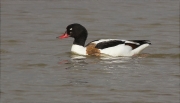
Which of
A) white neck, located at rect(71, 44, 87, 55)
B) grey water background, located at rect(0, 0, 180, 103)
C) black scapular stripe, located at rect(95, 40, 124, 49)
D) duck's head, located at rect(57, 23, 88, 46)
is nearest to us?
grey water background, located at rect(0, 0, 180, 103)

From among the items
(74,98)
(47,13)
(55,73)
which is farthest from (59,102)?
(47,13)

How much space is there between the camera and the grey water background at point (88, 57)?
530 inches

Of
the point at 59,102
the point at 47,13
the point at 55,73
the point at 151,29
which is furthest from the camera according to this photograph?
the point at 47,13

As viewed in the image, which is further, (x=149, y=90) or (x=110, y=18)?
(x=110, y=18)

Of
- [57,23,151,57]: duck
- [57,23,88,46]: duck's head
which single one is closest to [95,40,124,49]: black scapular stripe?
[57,23,151,57]: duck

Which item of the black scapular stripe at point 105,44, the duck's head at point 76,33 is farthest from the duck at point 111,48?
the duck's head at point 76,33

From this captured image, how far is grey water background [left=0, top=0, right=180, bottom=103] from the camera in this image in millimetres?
13453

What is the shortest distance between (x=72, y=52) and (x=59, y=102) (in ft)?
17.3

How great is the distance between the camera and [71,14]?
902 inches

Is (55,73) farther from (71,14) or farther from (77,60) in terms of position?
(71,14)

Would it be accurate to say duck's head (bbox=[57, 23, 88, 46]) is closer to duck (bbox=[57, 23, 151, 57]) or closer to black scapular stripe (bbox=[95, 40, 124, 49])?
duck (bbox=[57, 23, 151, 57])

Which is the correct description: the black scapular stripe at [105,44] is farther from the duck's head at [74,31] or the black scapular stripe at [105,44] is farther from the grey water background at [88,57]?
the duck's head at [74,31]

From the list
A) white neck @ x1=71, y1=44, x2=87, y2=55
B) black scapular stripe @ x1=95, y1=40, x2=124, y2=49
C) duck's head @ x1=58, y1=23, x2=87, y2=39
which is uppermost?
duck's head @ x1=58, y1=23, x2=87, y2=39

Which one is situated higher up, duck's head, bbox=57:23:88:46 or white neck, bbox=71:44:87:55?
duck's head, bbox=57:23:88:46
